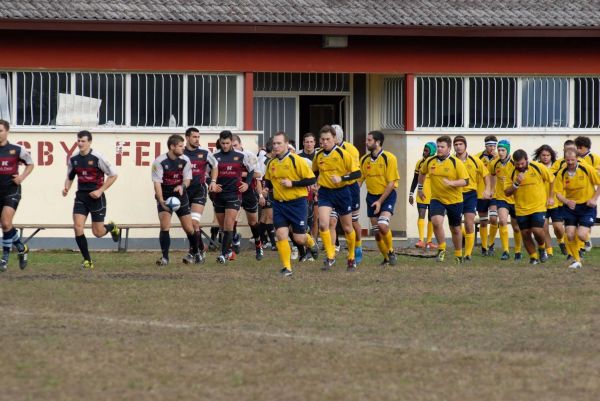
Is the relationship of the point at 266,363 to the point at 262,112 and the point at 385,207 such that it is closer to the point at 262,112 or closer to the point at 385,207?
the point at 385,207

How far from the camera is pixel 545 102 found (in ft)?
79.8

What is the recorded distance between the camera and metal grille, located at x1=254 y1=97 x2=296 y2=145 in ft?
80.1

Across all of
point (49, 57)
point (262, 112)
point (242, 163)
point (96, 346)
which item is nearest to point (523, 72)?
point (262, 112)

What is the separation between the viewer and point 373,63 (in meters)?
23.3

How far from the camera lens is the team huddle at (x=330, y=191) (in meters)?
16.5

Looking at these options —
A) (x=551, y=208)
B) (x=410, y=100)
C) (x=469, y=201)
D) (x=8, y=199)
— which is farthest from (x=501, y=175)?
(x=8, y=199)

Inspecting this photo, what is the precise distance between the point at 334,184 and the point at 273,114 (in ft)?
26.1

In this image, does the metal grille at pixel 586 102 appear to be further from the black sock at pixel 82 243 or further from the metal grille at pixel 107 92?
the black sock at pixel 82 243

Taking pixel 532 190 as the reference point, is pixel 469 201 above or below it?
below

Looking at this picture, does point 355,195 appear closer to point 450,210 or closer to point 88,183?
point 450,210

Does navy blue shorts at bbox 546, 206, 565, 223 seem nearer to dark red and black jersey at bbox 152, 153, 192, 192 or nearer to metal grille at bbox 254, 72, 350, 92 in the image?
dark red and black jersey at bbox 152, 153, 192, 192

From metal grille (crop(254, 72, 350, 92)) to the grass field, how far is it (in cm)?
800

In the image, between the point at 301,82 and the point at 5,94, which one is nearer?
the point at 5,94

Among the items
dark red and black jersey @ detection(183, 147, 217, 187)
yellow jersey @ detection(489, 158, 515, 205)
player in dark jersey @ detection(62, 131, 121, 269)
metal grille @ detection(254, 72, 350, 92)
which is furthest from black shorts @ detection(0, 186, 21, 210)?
metal grille @ detection(254, 72, 350, 92)
